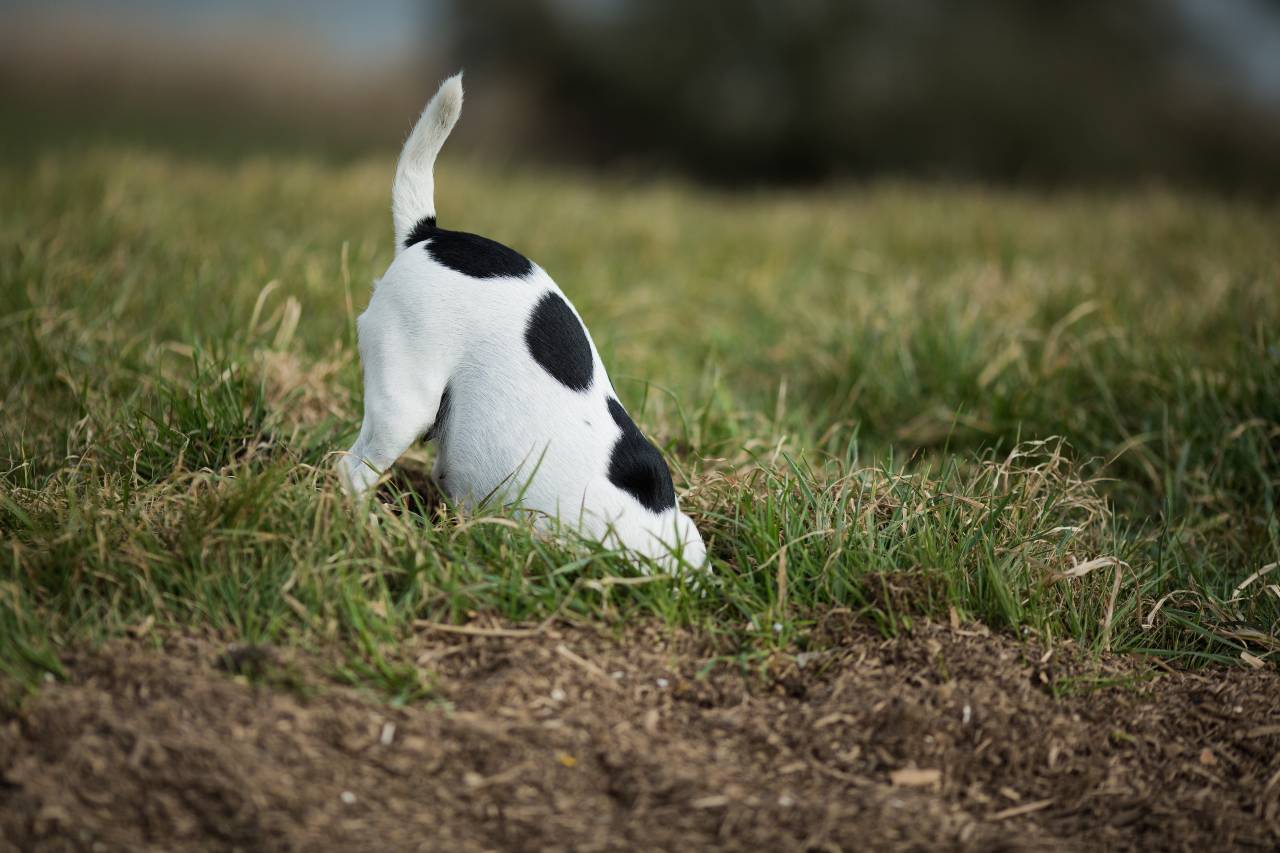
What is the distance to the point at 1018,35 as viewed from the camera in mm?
10953

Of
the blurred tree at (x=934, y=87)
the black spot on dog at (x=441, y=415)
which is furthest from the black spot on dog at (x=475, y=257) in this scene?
the blurred tree at (x=934, y=87)

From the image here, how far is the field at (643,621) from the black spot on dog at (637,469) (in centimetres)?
16

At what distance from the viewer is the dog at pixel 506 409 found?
232 cm

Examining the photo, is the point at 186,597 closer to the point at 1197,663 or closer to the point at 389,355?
the point at 389,355

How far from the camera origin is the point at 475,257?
97.2 inches

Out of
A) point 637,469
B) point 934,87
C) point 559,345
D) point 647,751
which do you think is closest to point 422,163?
point 559,345

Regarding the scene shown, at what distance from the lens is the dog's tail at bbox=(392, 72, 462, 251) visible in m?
2.48

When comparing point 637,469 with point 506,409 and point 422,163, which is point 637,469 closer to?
point 506,409

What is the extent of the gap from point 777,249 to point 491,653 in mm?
4718

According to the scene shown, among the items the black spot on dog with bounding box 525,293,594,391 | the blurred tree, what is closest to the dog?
the black spot on dog with bounding box 525,293,594,391

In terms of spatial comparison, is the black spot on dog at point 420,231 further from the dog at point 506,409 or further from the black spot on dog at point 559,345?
the black spot on dog at point 559,345

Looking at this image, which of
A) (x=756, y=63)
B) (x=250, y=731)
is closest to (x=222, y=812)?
(x=250, y=731)

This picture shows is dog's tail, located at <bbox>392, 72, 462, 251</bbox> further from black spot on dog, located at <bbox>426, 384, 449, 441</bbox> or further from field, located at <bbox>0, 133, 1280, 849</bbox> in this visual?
field, located at <bbox>0, 133, 1280, 849</bbox>

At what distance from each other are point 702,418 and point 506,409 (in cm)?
119
